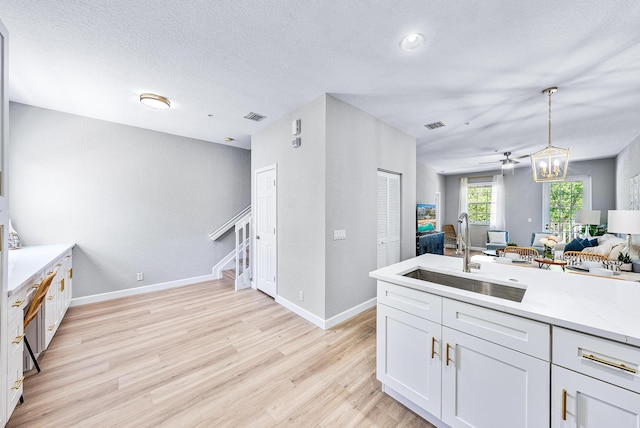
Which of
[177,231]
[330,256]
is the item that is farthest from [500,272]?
[177,231]

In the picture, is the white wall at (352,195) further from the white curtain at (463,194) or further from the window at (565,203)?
the window at (565,203)

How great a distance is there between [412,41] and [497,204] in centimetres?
823

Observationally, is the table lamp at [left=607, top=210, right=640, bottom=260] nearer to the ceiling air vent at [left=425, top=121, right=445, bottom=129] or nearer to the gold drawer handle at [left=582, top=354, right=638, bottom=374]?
the ceiling air vent at [left=425, top=121, right=445, bottom=129]

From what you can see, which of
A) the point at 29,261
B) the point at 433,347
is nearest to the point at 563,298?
the point at 433,347

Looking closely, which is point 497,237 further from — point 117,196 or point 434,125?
point 117,196

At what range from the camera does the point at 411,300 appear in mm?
1640

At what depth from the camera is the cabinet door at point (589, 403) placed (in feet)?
3.16

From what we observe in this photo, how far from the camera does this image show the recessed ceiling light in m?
1.91

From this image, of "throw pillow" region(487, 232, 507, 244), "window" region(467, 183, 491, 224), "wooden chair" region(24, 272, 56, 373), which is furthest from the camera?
"window" region(467, 183, 491, 224)

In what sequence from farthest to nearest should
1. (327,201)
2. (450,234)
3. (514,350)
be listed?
1. (450,234)
2. (327,201)
3. (514,350)

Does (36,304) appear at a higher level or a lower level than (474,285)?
lower

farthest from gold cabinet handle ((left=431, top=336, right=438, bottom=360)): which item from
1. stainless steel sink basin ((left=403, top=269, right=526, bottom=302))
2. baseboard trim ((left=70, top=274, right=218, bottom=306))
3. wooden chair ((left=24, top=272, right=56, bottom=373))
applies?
baseboard trim ((left=70, top=274, right=218, bottom=306))

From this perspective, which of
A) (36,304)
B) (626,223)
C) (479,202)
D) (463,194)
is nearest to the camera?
(36,304)

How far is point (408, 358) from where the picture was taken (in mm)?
1652
